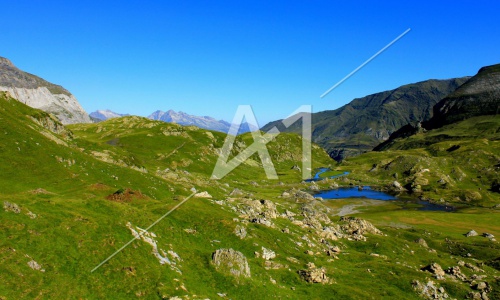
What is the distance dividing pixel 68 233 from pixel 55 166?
5262 centimetres

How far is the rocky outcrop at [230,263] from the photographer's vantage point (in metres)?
50.1

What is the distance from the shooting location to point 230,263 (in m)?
50.8

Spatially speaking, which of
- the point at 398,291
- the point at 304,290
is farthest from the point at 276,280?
the point at 398,291

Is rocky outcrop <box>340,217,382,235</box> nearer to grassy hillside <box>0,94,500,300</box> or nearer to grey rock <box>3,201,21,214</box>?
grassy hillside <box>0,94,500,300</box>

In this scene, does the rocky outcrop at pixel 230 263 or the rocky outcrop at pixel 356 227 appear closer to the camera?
the rocky outcrop at pixel 230 263

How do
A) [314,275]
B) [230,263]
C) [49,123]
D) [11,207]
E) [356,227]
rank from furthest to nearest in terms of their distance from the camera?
1. [49,123]
2. [356,227]
3. [314,275]
4. [230,263]
5. [11,207]

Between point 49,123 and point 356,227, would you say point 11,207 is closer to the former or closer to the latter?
point 356,227

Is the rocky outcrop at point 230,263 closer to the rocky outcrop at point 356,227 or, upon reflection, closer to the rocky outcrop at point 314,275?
the rocky outcrop at point 314,275

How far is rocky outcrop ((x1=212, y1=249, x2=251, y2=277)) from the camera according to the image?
50.1 metres

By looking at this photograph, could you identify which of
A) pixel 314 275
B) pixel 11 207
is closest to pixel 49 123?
pixel 11 207

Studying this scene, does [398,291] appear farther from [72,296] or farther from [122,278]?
[72,296]

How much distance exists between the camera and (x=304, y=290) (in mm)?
55062

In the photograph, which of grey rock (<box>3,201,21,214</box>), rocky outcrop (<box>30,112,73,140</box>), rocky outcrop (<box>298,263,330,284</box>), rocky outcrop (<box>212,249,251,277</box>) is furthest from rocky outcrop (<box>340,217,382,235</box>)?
rocky outcrop (<box>30,112,73,140</box>)

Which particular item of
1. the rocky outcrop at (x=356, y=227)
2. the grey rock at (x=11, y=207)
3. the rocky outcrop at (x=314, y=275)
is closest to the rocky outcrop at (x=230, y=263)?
the rocky outcrop at (x=314, y=275)
